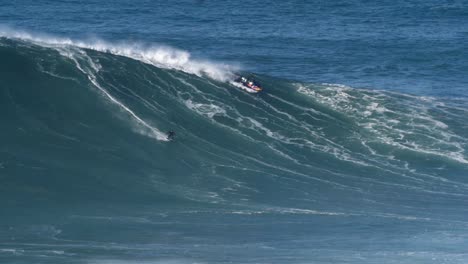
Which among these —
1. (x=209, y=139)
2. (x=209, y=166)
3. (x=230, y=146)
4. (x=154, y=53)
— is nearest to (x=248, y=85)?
(x=209, y=139)

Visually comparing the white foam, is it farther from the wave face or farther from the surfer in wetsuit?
the surfer in wetsuit

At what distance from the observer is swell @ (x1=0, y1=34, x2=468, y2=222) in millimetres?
66438

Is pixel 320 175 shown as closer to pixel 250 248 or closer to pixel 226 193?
pixel 226 193

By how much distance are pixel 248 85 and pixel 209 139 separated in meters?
10.6

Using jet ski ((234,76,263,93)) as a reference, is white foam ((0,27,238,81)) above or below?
Result: above

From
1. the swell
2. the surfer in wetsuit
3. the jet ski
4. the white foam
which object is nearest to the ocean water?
the swell

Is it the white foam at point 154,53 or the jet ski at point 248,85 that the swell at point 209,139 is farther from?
the jet ski at point 248,85

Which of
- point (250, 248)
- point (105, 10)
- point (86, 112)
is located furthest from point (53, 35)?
point (250, 248)

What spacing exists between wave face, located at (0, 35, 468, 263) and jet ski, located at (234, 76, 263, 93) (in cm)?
101

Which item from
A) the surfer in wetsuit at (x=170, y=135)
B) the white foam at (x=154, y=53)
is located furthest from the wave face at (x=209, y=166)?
the surfer in wetsuit at (x=170, y=135)

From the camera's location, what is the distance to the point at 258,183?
68.9m

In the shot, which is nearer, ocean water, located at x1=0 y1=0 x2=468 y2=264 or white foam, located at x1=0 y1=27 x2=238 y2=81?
ocean water, located at x1=0 y1=0 x2=468 y2=264

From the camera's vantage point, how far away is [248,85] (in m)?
83.4

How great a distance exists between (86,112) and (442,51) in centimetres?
4428
